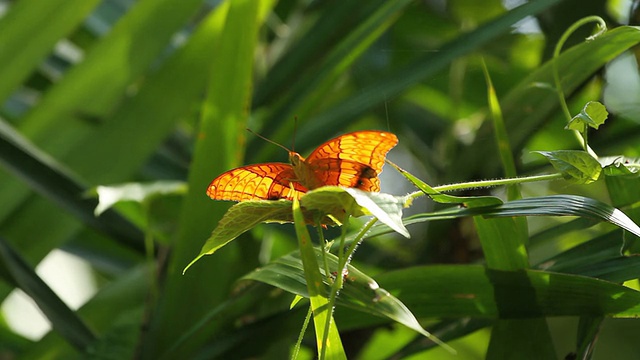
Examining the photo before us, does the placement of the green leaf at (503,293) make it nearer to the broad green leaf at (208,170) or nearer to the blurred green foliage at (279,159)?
the blurred green foliage at (279,159)

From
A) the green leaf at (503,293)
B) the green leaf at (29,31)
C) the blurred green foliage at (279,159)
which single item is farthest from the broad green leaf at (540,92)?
the green leaf at (29,31)


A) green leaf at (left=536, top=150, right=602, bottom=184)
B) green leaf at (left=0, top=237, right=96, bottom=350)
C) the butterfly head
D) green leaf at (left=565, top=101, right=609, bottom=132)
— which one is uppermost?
green leaf at (left=565, top=101, right=609, bottom=132)

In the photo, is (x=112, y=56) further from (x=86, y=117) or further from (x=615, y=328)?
(x=615, y=328)

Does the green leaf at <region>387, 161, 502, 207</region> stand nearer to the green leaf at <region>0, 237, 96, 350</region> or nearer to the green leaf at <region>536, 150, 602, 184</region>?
the green leaf at <region>536, 150, 602, 184</region>

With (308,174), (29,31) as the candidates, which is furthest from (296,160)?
(29,31)

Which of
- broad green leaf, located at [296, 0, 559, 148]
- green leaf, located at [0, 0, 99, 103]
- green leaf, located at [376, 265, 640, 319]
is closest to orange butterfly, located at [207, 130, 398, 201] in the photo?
green leaf, located at [376, 265, 640, 319]

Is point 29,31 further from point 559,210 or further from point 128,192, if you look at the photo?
point 559,210

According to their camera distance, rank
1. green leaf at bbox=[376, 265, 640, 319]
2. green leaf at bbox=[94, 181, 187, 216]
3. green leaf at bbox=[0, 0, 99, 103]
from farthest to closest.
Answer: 1. green leaf at bbox=[0, 0, 99, 103]
2. green leaf at bbox=[94, 181, 187, 216]
3. green leaf at bbox=[376, 265, 640, 319]
